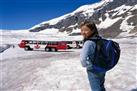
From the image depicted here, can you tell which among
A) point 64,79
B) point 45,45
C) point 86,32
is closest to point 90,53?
point 86,32

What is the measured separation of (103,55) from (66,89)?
7.60 meters

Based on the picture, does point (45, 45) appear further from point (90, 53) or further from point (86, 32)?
point (90, 53)

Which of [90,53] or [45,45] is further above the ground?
[90,53]

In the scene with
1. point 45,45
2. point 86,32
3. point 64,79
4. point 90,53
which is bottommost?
point 64,79

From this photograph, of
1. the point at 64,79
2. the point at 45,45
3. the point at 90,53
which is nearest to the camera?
the point at 90,53

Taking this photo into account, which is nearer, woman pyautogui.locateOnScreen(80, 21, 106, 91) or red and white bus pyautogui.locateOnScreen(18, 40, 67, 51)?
woman pyautogui.locateOnScreen(80, 21, 106, 91)

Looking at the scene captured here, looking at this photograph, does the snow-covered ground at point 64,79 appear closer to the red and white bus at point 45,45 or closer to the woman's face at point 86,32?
the woman's face at point 86,32

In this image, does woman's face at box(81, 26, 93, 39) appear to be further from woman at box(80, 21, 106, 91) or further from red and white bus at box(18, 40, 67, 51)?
red and white bus at box(18, 40, 67, 51)

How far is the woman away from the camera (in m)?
8.21

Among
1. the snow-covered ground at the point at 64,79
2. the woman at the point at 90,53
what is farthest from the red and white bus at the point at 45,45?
the woman at the point at 90,53

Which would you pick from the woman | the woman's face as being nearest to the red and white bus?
the woman

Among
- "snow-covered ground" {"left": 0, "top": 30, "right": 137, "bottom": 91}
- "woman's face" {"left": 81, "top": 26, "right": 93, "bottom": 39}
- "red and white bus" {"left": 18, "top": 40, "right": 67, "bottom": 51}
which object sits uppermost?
"woman's face" {"left": 81, "top": 26, "right": 93, "bottom": 39}

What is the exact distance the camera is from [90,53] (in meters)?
8.23

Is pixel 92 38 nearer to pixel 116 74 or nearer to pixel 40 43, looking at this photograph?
pixel 116 74
